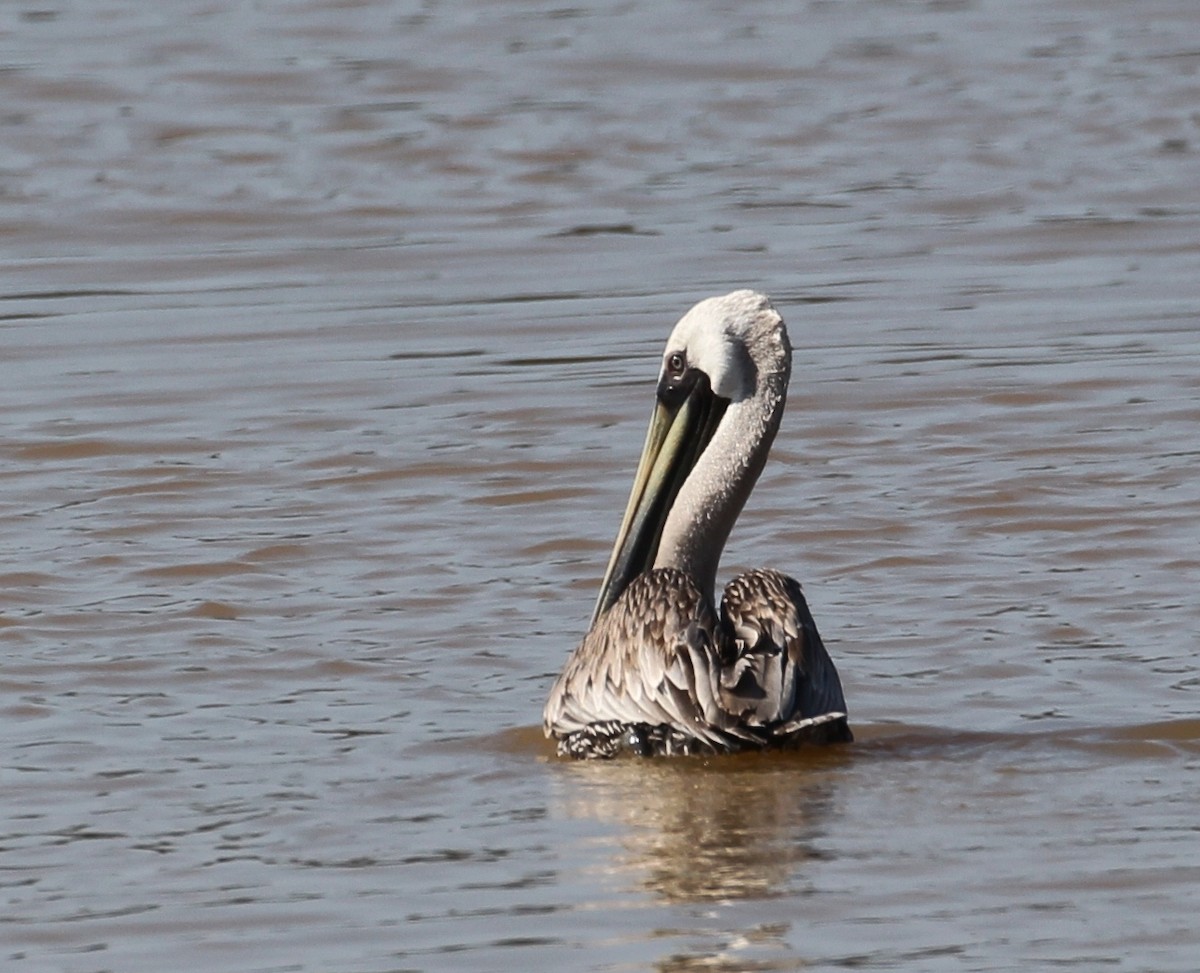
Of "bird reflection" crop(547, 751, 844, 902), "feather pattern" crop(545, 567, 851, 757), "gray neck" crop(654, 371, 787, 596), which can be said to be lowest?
"bird reflection" crop(547, 751, 844, 902)

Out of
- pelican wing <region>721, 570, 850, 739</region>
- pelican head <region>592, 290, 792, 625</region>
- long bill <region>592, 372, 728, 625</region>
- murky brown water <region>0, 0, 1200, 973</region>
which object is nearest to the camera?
murky brown water <region>0, 0, 1200, 973</region>

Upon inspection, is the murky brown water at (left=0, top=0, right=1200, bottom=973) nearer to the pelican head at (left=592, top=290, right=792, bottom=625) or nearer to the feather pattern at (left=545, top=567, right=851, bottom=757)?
the feather pattern at (left=545, top=567, right=851, bottom=757)

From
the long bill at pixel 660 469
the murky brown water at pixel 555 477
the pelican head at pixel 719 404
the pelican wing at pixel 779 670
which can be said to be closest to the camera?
the murky brown water at pixel 555 477

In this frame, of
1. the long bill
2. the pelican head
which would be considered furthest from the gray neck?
the long bill

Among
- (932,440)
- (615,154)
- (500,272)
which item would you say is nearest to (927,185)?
(615,154)

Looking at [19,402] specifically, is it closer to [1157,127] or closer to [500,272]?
[500,272]

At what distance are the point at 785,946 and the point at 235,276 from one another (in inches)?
300

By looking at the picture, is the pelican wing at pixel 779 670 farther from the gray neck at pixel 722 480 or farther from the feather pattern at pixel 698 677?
the gray neck at pixel 722 480

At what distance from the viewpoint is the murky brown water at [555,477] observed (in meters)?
5.15

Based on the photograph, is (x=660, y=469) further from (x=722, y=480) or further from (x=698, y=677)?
(x=698, y=677)

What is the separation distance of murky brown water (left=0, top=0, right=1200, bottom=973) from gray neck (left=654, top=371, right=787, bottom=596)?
49 centimetres

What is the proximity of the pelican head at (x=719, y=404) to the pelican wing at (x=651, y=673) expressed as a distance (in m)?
0.33

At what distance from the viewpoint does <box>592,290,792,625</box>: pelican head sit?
6508 millimetres

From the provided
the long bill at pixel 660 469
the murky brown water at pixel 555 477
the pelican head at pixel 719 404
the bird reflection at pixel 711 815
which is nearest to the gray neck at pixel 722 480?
the pelican head at pixel 719 404
